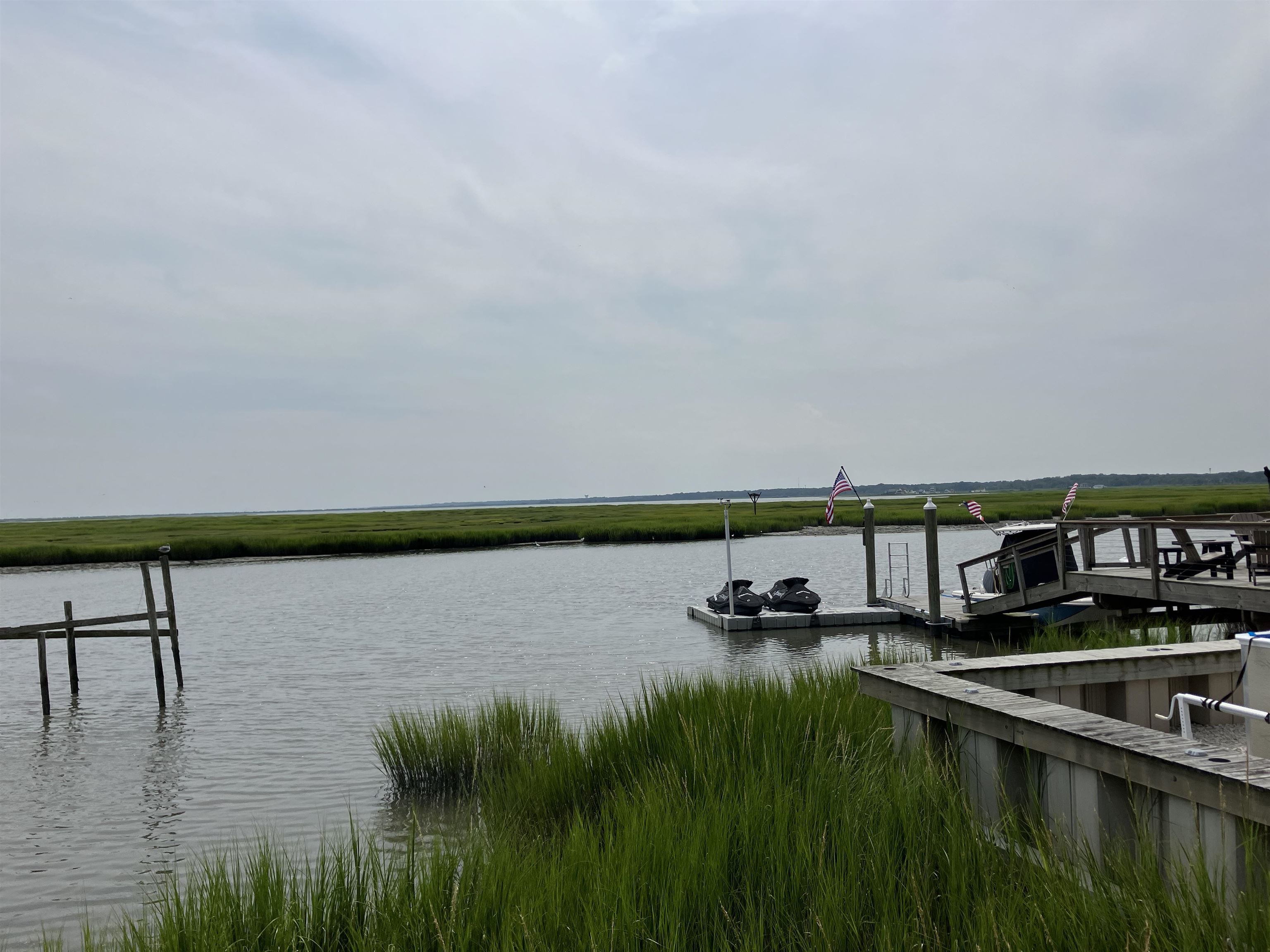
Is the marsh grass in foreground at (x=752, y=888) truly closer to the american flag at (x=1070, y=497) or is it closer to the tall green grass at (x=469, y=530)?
the american flag at (x=1070, y=497)

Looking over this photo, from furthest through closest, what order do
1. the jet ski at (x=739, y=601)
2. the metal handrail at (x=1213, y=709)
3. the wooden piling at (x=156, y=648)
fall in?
the jet ski at (x=739, y=601)
the wooden piling at (x=156, y=648)
the metal handrail at (x=1213, y=709)

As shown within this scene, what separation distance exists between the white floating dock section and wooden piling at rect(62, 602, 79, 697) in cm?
1347

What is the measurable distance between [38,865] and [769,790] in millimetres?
6952

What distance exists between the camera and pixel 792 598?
22359 millimetres

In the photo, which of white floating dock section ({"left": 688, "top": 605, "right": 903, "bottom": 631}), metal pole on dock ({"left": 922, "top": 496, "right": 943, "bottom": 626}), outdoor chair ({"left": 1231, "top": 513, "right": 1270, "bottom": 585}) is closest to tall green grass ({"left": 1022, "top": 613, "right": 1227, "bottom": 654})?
outdoor chair ({"left": 1231, "top": 513, "right": 1270, "bottom": 585})

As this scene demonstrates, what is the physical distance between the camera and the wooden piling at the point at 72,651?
50.6ft

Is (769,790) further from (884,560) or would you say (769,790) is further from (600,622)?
(884,560)

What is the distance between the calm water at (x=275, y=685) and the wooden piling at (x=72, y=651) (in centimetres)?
29

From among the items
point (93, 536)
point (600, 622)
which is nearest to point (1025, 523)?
point (600, 622)

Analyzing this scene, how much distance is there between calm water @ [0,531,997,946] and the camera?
8.60 metres

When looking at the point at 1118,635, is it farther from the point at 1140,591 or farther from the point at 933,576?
the point at 933,576

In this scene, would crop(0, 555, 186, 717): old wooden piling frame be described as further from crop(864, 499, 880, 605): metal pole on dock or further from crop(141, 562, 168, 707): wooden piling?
crop(864, 499, 880, 605): metal pole on dock

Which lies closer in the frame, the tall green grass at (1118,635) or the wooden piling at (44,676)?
the tall green grass at (1118,635)

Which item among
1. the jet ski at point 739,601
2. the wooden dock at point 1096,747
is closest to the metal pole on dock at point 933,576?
the jet ski at point 739,601
